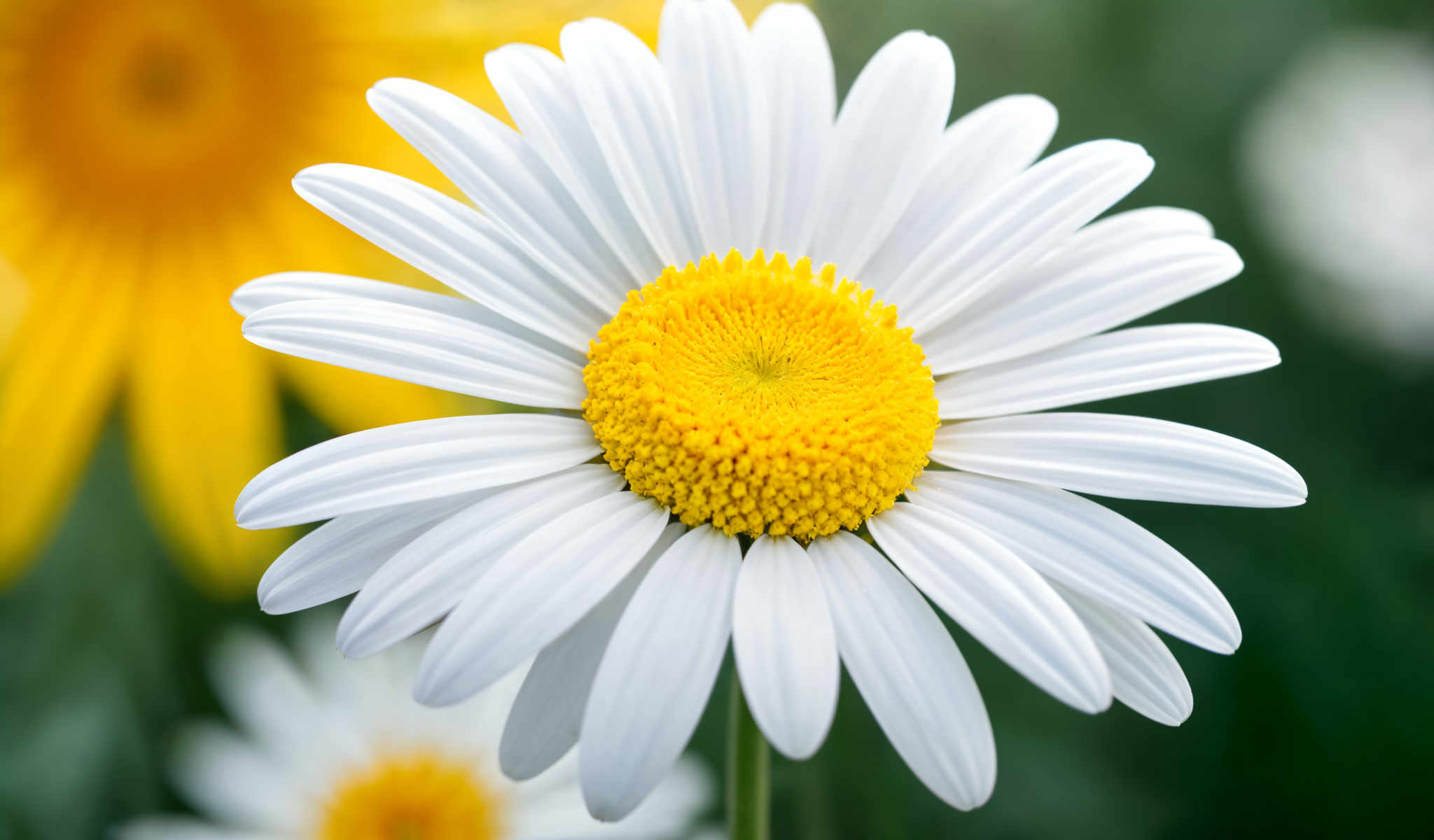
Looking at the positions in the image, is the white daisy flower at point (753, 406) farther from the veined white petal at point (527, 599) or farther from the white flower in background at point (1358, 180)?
the white flower in background at point (1358, 180)

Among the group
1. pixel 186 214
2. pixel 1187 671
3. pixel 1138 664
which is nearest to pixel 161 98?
pixel 186 214

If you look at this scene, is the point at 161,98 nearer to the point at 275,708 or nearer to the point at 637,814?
the point at 275,708

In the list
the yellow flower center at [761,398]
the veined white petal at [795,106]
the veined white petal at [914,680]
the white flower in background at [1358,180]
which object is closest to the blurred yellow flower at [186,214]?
the veined white petal at [795,106]

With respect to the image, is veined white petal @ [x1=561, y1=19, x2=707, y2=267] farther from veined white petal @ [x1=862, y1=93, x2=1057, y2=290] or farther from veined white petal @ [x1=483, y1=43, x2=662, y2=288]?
veined white petal @ [x1=862, y1=93, x2=1057, y2=290]

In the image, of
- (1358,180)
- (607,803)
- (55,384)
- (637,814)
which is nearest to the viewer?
(607,803)

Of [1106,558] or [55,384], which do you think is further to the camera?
[55,384]

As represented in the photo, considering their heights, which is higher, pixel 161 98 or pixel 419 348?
pixel 161 98

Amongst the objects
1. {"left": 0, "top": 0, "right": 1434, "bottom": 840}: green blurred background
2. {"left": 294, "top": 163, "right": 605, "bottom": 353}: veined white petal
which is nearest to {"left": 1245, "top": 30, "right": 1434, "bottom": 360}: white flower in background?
{"left": 0, "top": 0, "right": 1434, "bottom": 840}: green blurred background
